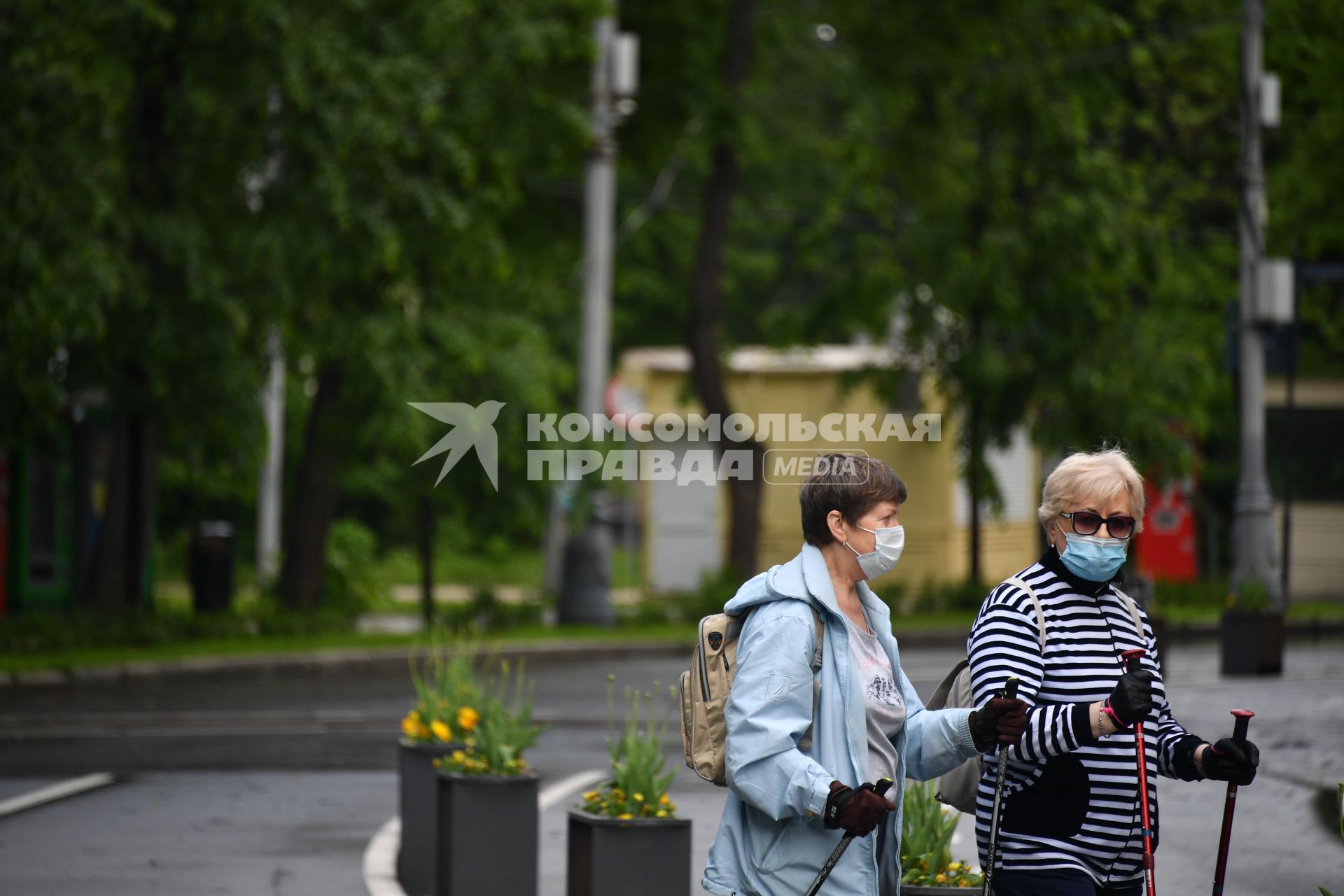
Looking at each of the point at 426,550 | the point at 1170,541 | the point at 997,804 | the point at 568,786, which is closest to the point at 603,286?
the point at 426,550

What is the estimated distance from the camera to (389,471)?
19.0 metres

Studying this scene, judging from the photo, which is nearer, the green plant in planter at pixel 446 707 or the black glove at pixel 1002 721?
the black glove at pixel 1002 721

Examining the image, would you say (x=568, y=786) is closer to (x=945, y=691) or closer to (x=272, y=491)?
(x=945, y=691)

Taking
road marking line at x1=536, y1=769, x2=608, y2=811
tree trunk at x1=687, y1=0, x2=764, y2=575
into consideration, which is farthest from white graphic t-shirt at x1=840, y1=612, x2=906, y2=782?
tree trunk at x1=687, y1=0, x2=764, y2=575

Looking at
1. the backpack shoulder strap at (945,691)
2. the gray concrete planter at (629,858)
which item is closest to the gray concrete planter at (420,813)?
the gray concrete planter at (629,858)

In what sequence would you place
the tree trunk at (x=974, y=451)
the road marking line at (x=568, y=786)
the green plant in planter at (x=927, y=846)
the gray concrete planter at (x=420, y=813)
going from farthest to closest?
the tree trunk at (x=974, y=451), the road marking line at (x=568, y=786), the gray concrete planter at (x=420, y=813), the green plant in planter at (x=927, y=846)

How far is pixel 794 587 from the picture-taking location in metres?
4.02

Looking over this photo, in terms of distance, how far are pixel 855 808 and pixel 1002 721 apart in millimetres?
394

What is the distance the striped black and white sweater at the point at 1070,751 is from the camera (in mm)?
4016

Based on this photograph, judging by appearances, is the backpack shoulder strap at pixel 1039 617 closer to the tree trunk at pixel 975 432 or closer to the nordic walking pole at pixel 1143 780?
the nordic walking pole at pixel 1143 780

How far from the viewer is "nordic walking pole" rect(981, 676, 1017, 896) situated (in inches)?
155

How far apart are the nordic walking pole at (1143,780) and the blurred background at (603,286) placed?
10480mm

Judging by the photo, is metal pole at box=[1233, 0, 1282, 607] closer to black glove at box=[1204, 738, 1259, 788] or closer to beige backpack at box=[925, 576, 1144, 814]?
beige backpack at box=[925, 576, 1144, 814]

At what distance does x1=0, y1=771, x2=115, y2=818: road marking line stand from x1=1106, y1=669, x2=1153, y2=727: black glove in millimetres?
6951
